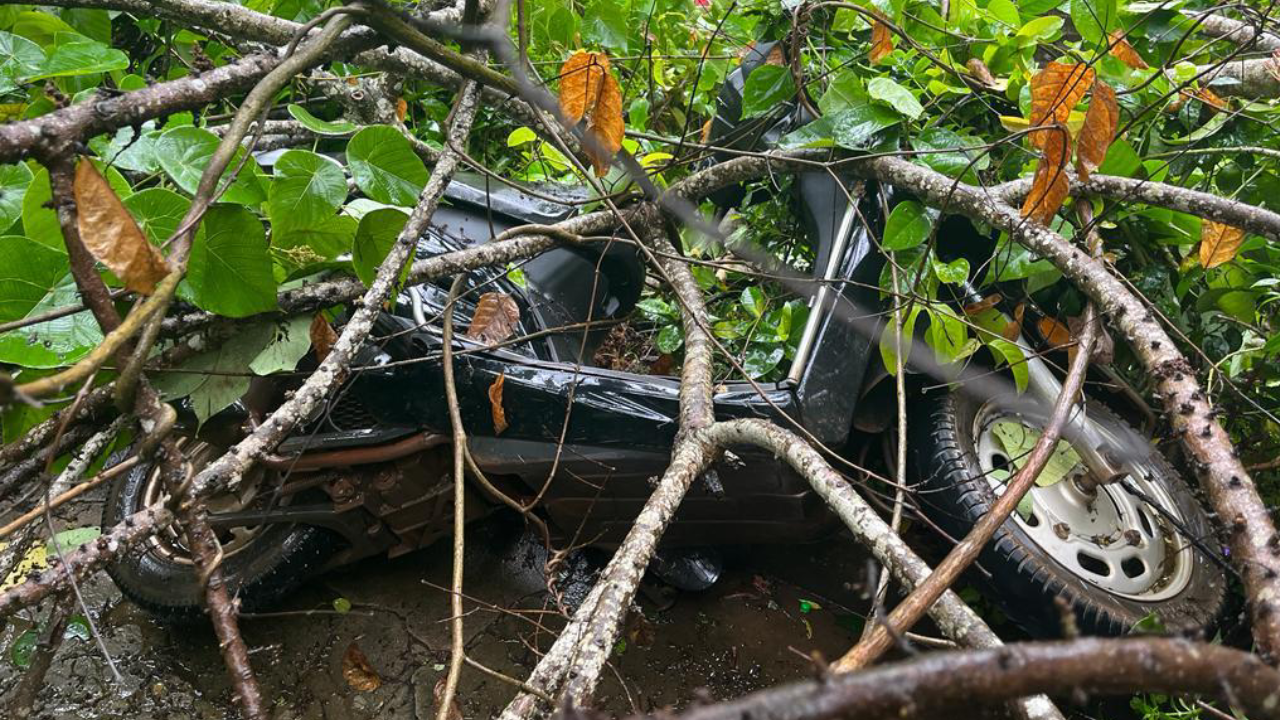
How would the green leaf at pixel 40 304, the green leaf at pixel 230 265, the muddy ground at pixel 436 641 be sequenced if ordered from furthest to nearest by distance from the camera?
the muddy ground at pixel 436 641 < the green leaf at pixel 230 265 < the green leaf at pixel 40 304

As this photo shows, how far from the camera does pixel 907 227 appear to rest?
1748 mm

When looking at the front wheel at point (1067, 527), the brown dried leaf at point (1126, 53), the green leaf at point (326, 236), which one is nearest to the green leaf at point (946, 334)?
the front wheel at point (1067, 527)

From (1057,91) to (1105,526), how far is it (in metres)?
1.14

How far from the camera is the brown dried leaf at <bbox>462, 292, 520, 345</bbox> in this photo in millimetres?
1922

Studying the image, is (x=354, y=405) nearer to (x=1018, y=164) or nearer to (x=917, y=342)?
(x=917, y=342)

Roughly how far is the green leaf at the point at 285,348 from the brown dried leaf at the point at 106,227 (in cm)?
66

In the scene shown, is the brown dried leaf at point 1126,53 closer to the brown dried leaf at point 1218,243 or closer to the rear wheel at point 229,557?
the brown dried leaf at point 1218,243

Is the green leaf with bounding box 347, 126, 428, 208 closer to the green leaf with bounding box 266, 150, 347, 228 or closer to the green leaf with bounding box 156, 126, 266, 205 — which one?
the green leaf with bounding box 266, 150, 347, 228

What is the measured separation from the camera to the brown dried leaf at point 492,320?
192 centimetres

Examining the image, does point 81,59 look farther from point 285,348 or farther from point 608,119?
point 608,119

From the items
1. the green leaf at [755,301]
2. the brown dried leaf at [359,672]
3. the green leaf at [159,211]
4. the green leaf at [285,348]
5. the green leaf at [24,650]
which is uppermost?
the green leaf at [159,211]

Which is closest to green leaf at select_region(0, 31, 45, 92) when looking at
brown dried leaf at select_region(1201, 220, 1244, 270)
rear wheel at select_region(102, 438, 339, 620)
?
rear wheel at select_region(102, 438, 339, 620)

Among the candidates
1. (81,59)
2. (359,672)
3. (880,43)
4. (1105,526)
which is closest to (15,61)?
(81,59)

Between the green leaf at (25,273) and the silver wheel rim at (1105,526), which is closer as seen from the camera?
the green leaf at (25,273)
